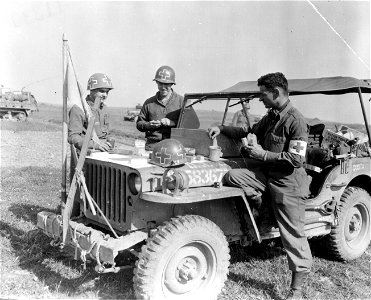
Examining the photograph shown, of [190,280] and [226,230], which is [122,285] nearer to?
[190,280]

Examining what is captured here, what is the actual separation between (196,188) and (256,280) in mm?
1445

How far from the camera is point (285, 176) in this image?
4.26 meters

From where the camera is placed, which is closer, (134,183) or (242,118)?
(134,183)

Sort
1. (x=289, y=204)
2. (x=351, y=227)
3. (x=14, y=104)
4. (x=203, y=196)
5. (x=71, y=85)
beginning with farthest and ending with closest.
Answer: (x=14, y=104)
(x=351, y=227)
(x=71, y=85)
(x=289, y=204)
(x=203, y=196)

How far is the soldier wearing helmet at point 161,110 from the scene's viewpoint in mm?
5883

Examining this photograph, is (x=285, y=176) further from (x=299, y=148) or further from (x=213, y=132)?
(x=213, y=132)

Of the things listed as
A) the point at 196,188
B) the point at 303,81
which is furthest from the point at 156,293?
the point at 303,81

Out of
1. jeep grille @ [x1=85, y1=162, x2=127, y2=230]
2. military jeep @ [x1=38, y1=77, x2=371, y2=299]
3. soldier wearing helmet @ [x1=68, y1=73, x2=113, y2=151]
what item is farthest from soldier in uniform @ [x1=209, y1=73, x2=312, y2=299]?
soldier wearing helmet @ [x1=68, y1=73, x2=113, y2=151]

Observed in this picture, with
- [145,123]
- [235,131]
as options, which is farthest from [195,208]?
[145,123]

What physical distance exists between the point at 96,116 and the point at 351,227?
12.2 feet

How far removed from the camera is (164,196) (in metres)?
3.64

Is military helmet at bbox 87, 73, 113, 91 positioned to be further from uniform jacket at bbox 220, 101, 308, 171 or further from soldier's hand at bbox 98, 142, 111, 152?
uniform jacket at bbox 220, 101, 308, 171

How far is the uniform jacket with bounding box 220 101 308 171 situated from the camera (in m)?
4.11

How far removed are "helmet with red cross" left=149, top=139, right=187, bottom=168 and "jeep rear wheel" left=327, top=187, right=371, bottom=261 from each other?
8.00ft
